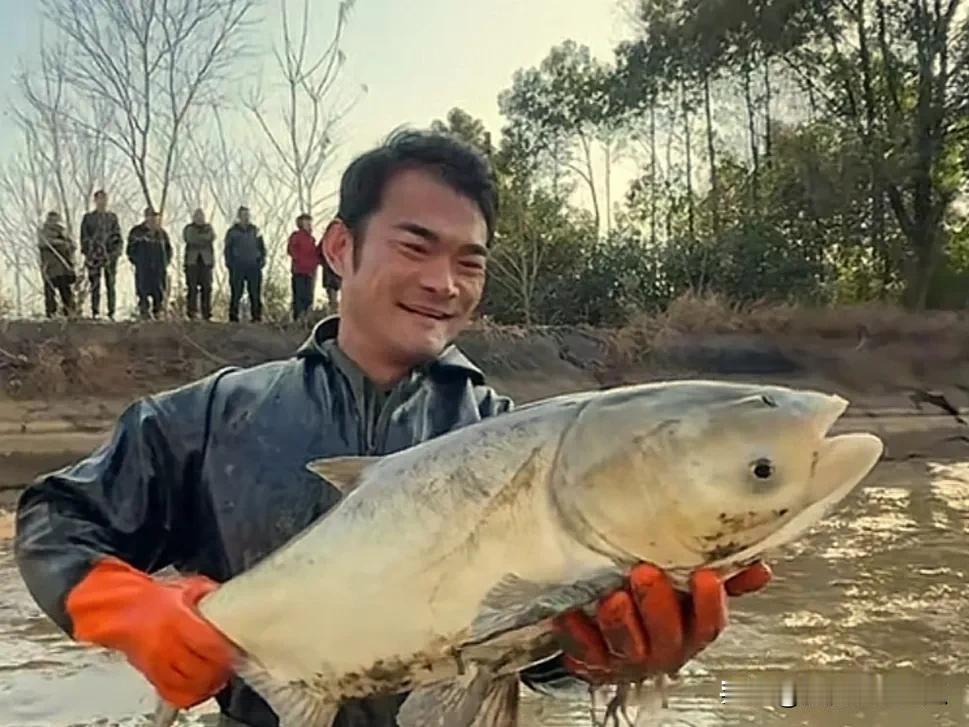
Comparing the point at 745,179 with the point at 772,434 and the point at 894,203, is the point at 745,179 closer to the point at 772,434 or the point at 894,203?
the point at 894,203

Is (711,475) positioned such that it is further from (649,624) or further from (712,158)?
(712,158)

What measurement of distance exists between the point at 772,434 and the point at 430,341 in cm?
79

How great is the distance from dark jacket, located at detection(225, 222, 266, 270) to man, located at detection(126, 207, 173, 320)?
841 mm

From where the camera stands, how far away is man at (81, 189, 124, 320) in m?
16.4

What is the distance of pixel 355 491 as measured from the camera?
77.4 inches

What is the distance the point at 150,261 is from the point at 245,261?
1217mm

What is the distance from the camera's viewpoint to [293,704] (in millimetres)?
2012

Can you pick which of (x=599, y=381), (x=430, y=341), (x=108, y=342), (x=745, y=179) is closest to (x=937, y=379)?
(x=599, y=381)

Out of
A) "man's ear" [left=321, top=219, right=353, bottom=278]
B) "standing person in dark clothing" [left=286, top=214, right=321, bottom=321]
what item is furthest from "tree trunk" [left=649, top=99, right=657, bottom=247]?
"man's ear" [left=321, top=219, right=353, bottom=278]

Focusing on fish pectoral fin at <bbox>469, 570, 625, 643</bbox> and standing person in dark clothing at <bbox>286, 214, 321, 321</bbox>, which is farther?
standing person in dark clothing at <bbox>286, 214, 321, 321</bbox>

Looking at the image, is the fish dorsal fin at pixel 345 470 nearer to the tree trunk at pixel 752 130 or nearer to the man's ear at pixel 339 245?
the man's ear at pixel 339 245

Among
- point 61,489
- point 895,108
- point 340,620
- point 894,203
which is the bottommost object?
point 340,620

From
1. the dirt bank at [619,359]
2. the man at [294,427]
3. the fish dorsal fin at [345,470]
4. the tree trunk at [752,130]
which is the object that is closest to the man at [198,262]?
the dirt bank at [619,359]

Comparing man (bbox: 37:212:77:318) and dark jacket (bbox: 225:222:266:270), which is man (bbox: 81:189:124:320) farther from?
dark jacket (bbox: 225:222:266:270)
